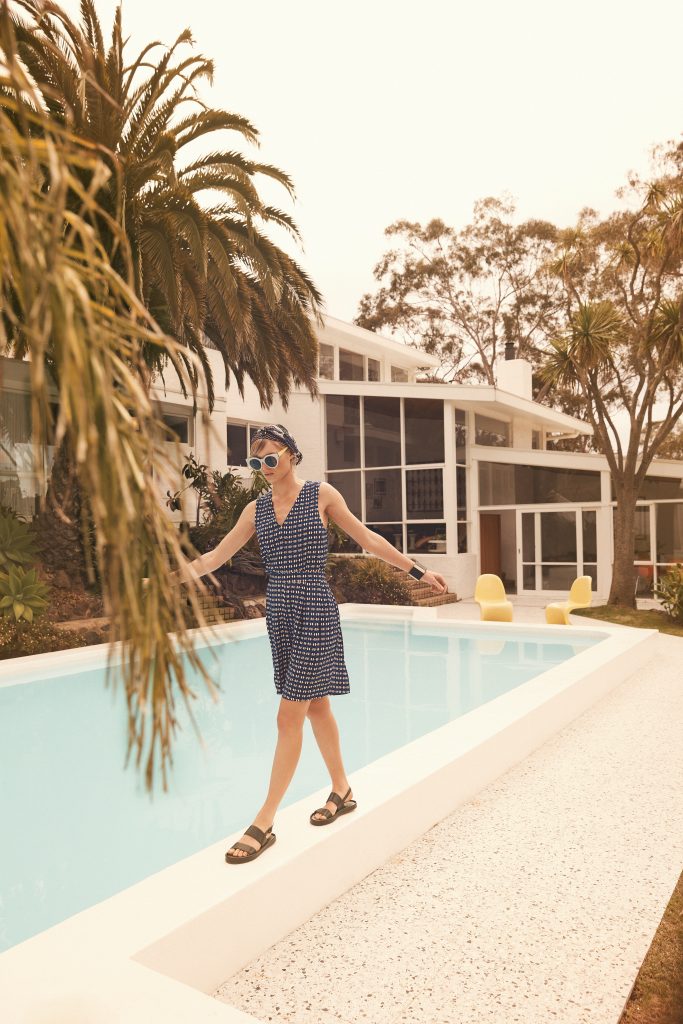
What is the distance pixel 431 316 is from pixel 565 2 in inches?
588

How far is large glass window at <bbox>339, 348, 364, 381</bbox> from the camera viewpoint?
23203mm

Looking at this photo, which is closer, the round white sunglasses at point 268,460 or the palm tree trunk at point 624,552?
the round white sunglasses at point 268,460

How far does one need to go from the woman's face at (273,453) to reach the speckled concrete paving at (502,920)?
1785 mm

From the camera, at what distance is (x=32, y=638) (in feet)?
30.8

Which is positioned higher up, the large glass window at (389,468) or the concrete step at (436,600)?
the large glass window at (389,468)

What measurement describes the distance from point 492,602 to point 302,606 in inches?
373

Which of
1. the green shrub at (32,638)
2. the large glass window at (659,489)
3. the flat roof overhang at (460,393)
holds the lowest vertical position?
the green shrub at (32,638)

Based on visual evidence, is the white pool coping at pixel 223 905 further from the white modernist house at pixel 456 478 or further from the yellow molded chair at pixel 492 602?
the white modernist house at pixel 456 478

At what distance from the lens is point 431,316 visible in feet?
99.0

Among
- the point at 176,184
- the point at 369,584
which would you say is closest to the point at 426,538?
the point at 369,584

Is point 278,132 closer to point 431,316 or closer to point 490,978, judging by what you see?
point 431,316

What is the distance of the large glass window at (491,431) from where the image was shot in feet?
61.6

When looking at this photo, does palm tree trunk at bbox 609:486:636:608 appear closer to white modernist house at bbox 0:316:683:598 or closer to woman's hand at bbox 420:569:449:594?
white modernist house at bbox 0:316:683:598

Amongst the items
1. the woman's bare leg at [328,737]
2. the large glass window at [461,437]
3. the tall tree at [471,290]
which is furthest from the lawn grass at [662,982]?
the tall tree at [471,290]
